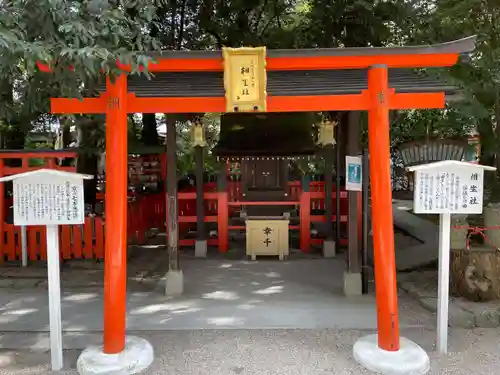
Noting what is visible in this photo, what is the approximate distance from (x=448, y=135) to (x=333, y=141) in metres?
6.74

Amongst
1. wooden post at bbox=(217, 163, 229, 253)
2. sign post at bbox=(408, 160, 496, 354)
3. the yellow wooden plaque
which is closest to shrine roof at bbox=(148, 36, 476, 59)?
the yellow wooden plaque

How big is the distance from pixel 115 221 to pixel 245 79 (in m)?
1.88

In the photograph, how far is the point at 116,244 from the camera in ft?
14.2

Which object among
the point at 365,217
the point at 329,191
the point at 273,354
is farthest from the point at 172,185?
the point at 329,191

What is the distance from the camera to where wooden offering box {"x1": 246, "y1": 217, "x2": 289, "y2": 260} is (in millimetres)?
8781

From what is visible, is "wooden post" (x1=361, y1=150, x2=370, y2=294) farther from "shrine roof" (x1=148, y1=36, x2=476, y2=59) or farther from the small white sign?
"shrine roof" (x1=148, y1=36, x2=476, y2=59)

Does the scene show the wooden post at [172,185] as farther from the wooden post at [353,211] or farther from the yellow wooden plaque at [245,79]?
the wooden post at [353,211]

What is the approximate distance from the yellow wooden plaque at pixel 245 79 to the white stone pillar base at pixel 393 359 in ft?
8.44

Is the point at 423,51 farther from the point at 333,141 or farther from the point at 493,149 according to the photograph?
the point at 333,141

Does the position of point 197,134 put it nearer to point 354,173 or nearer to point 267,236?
point 267,236

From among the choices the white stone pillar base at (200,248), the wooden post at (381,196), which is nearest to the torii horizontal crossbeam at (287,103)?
the wooden post at (381,196)

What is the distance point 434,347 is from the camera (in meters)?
4.66

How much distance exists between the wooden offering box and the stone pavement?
2516 millimetres

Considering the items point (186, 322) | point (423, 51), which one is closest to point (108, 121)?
point (186, 322)
